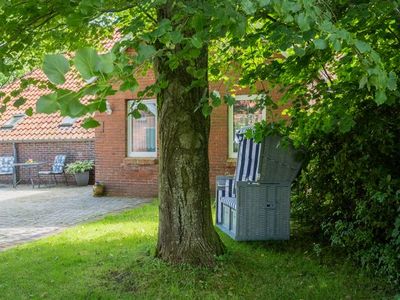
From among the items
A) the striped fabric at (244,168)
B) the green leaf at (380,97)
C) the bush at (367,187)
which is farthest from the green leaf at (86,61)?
the striped fabric at (244,168)

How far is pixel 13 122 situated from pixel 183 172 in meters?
16.5

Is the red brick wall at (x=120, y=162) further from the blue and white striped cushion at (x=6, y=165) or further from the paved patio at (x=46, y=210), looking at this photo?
the blue and white striped cushion at (x=6, y=165)

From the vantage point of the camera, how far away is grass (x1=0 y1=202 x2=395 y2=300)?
14.7 feet

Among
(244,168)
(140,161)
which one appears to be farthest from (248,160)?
(140,161)

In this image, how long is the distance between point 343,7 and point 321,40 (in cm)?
159

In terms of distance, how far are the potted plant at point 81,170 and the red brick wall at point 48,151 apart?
24.9 inches

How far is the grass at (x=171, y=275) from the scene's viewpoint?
4.48 meters

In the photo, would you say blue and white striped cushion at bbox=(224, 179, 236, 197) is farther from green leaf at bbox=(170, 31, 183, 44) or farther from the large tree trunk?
green leaf at bbox=(170, 31, 183, 44)

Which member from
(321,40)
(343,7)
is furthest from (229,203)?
(321,40)

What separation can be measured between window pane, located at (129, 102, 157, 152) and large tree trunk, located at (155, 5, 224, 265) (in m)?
7.73

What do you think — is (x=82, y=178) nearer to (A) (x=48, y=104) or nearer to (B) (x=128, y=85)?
(B) (x=128, y=85)

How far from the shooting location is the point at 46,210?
10.6 m

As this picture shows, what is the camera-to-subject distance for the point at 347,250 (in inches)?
218

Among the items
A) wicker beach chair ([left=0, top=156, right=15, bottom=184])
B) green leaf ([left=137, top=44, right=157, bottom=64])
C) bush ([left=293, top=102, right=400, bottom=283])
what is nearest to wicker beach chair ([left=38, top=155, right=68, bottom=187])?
wicker beach chair ([left=0, top=156, right=15, bottom=184])
